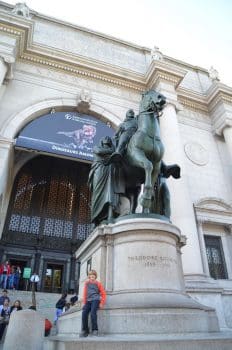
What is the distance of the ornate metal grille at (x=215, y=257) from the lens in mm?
12172

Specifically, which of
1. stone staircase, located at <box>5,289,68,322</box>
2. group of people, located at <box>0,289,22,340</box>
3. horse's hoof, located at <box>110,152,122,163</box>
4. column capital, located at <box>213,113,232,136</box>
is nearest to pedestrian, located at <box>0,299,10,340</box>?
group of people, located at <box>0,289,22,340</box>

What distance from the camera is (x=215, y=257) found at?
12641 mm

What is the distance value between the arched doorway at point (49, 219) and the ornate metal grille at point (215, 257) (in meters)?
6.52

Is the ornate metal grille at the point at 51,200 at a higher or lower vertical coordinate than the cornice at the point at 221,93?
lower

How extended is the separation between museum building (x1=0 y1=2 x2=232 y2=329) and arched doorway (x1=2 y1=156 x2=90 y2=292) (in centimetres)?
5

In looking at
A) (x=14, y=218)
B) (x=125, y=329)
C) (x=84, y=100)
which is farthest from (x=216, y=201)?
(x=125, y=329)

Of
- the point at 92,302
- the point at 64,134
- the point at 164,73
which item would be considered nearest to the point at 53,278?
the point at 64,134

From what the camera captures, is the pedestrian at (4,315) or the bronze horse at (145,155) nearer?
the bronze horse at (145,155)

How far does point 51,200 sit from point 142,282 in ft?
41.6

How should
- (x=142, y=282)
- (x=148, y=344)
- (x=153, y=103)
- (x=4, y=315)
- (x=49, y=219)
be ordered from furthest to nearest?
1. (x=49, y=219)
2. (x=4, y=315)
3. (x=153, y=103)
4. (x=142, y=282)
5. (x=148, y=344)

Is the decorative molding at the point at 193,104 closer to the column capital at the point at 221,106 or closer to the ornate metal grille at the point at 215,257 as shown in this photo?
the column capital at the point at 221,106

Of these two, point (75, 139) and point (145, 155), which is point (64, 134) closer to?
point (75, 139)

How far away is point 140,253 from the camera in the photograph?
3887 millimetres

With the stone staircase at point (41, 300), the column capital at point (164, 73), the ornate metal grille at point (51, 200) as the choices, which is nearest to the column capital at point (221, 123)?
the column capital at point (164, 73)
